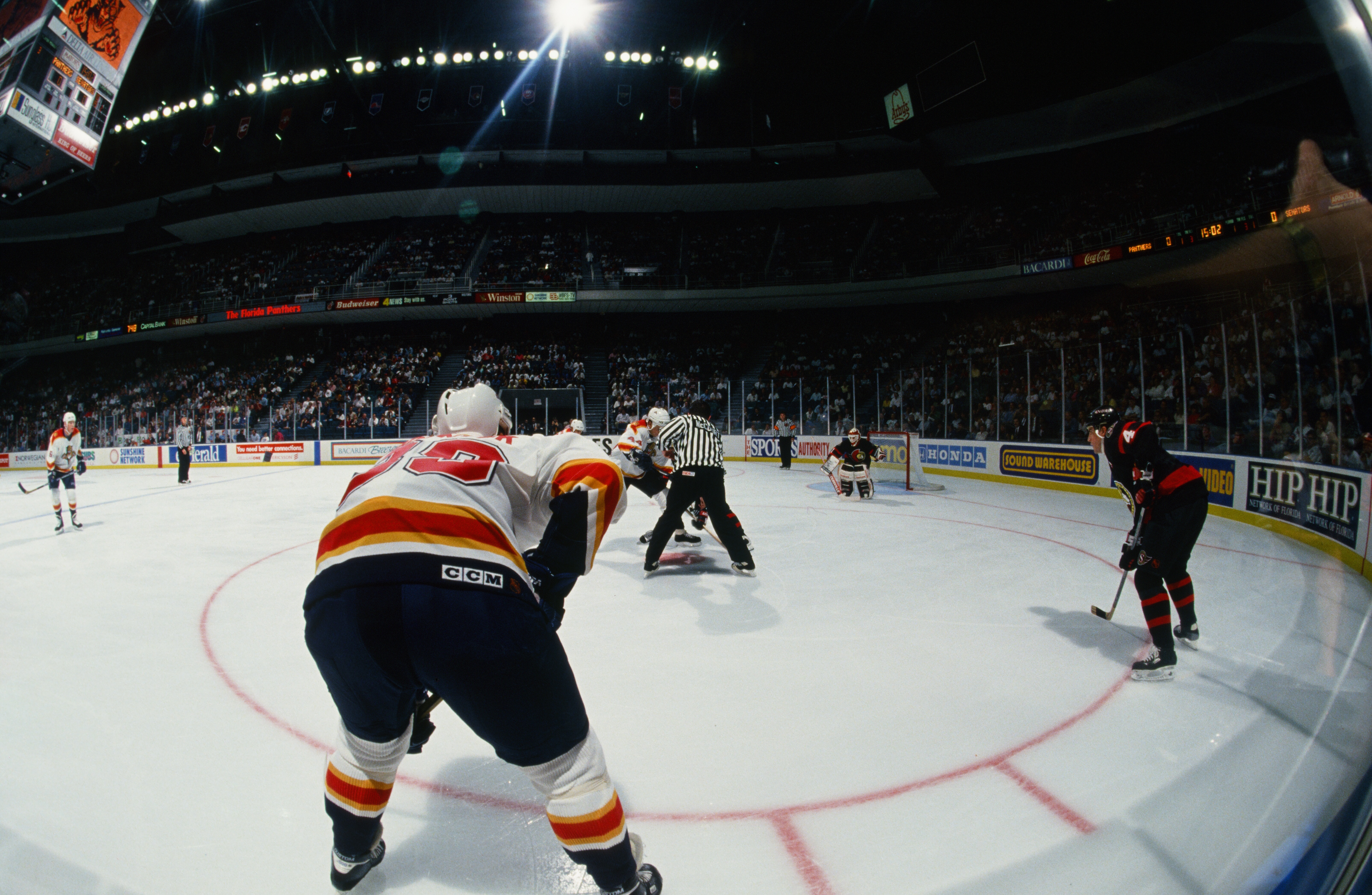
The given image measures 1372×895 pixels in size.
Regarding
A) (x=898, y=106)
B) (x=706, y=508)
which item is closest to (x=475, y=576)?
(x=706, y=508)

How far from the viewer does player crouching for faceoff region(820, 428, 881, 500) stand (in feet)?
37.9

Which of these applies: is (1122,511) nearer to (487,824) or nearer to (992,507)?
(992,507)

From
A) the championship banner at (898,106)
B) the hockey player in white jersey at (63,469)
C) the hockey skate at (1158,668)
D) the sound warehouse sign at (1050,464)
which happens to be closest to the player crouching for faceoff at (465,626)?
the hockey skate at (1158,668)

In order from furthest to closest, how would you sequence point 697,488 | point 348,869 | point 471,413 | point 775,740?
1. point 697,488
2. point 775,740
3. point 471,413
4. point 348,869

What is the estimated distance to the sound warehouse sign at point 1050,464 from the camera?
12.0 metres

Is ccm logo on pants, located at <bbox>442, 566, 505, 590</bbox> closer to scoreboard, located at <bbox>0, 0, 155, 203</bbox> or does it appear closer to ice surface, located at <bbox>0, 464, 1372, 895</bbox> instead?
ice surface, located at <bbox>0, 464, 1372, 895</bbox>

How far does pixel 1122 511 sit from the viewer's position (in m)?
9.67

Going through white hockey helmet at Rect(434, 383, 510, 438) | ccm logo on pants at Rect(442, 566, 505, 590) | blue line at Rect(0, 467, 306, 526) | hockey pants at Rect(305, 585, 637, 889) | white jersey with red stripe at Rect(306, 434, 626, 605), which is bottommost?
blue line at Rect(0, 467, 306, 526)

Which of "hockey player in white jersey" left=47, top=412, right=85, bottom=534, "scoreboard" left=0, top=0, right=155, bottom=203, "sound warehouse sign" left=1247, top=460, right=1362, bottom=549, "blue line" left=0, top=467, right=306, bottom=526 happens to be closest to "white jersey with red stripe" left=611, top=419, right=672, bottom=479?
"sound warehouse sign" left=1247, top=460, right=1362, bottom=549

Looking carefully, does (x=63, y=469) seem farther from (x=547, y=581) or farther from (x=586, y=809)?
(x=586, y=809)

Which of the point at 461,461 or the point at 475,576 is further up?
the point at 461,461

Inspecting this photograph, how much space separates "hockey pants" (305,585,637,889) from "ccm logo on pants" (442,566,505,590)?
0.09 feet

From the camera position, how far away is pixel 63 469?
9.19 metres

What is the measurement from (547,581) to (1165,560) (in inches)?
157
